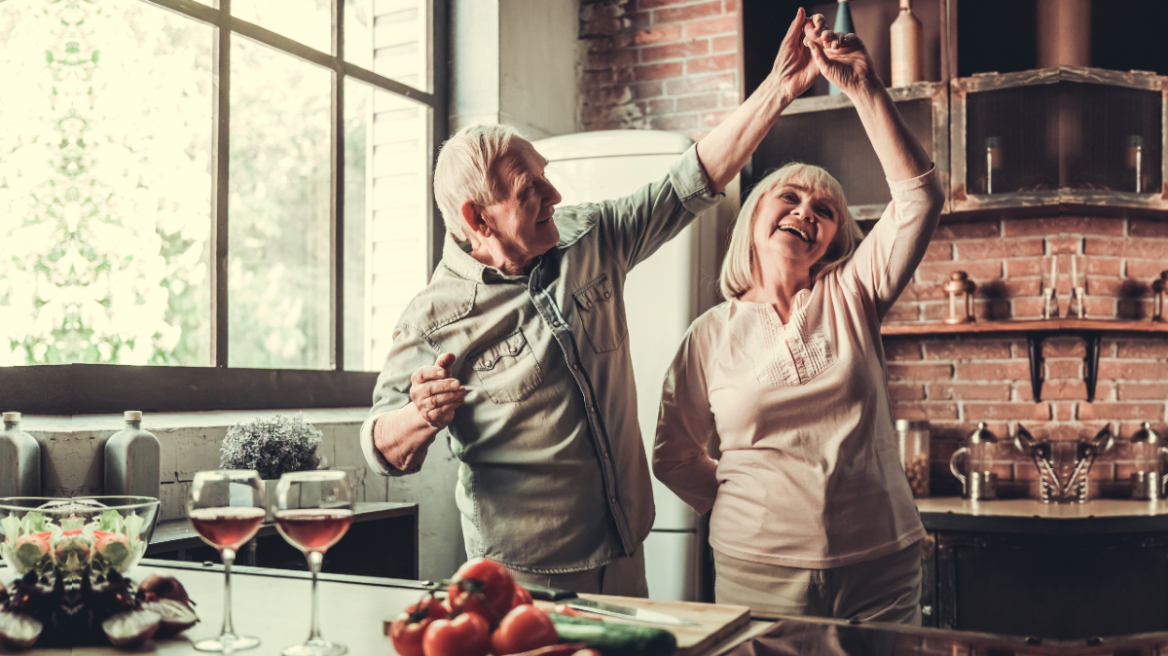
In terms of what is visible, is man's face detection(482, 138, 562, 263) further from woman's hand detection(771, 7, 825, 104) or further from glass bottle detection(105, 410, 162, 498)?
glass bottle detection(105, 410, 162, 498)

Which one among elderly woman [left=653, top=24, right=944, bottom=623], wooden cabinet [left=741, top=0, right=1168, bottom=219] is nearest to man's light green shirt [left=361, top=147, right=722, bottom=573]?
elderly woman [left=653, top=24, right=944, bottom=623]

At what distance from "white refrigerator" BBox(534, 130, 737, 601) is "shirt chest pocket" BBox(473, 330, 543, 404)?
1.22 metres

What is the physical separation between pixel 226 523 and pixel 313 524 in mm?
89

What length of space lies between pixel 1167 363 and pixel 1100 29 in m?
1.09

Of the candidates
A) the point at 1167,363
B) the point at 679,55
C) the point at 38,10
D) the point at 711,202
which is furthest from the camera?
the point at 679,55

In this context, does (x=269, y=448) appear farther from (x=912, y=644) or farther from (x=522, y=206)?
(x=912, y=644)

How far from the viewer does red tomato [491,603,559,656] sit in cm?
92

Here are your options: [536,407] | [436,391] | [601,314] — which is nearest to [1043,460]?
[601,314]

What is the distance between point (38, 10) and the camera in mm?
2211

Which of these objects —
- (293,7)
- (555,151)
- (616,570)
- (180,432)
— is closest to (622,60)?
(555,151)

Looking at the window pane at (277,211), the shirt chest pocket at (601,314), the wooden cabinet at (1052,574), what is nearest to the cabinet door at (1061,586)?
the wooden cabinet at (1052,574)

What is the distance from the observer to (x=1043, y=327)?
293cm

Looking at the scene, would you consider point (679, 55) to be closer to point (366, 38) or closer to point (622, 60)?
point (622, 60)

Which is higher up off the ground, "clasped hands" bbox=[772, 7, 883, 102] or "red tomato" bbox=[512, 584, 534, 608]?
"clasped hands" bbox=[772, 7, 883, 102]
